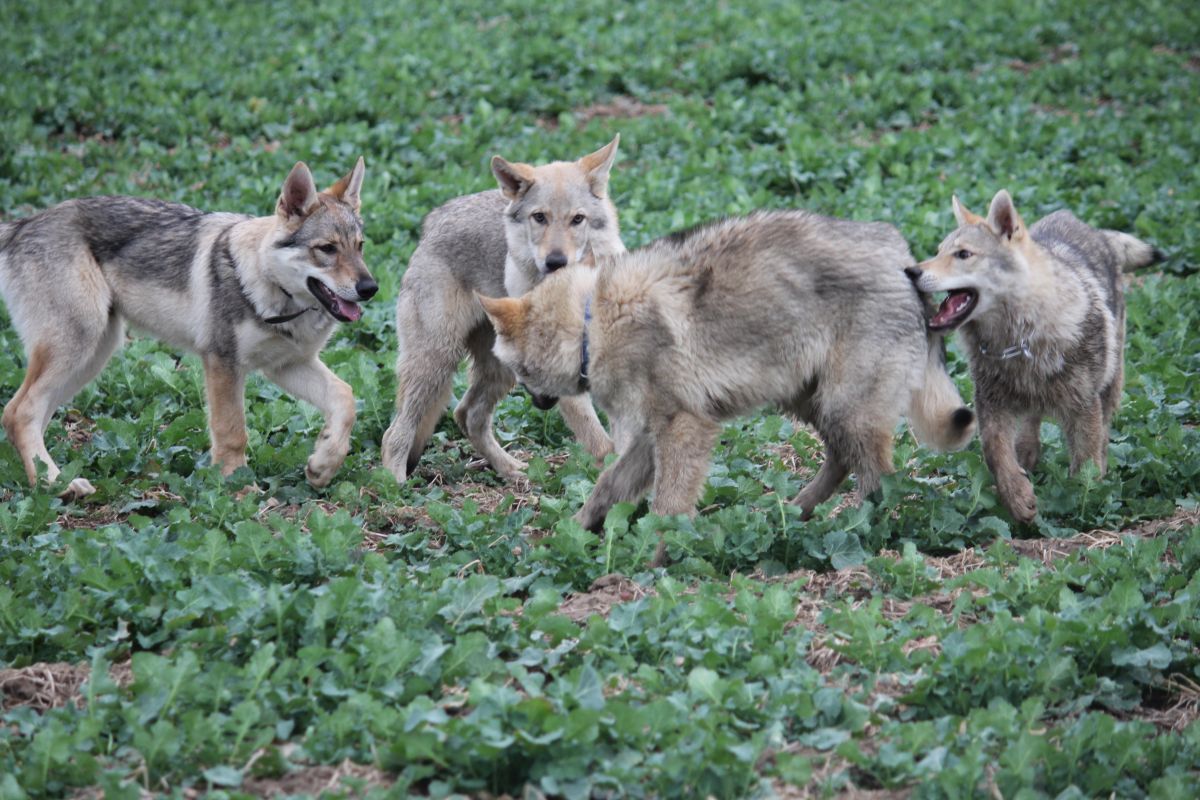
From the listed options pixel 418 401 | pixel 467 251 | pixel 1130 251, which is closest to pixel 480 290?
pixel 467 251

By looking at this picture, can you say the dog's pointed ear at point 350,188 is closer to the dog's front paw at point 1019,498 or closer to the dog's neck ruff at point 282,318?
the dog's neck ruff at point 282,318

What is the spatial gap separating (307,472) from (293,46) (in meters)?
12.5

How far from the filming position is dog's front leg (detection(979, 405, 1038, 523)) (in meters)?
6.41

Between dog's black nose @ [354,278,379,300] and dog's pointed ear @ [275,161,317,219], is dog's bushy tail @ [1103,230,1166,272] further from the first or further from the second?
dog's pointed ear @ [275,161,317,219]

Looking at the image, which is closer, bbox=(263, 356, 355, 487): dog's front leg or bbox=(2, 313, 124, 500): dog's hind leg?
bbox=(263, 356, 355, 487): dog's front leg

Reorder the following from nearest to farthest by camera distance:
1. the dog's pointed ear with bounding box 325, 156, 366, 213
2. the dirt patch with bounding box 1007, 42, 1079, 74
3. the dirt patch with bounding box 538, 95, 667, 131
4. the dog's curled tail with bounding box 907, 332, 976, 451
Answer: the dog's curled tail with bounding box 907, 332, 976, 451 → the dog's pointed ear with bounding box 325, 156, 366, 213 → the dirt patch with bounding box 538, 95, 667, 131 → the dirt patch with bounding box 1007, 42, 1079, 74

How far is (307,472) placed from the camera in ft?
23.9

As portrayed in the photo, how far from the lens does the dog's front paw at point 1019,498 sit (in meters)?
6.39

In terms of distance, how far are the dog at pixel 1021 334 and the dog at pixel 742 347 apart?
37cm

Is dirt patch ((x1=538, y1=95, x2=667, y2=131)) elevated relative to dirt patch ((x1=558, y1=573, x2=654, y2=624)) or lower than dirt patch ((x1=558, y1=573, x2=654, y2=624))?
lower

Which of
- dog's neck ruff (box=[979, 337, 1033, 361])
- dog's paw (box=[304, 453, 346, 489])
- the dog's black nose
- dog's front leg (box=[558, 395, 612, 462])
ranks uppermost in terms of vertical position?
the dog's black nose

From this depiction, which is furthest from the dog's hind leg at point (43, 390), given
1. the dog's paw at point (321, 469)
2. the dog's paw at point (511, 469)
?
the dog's paw at point (511, 469)

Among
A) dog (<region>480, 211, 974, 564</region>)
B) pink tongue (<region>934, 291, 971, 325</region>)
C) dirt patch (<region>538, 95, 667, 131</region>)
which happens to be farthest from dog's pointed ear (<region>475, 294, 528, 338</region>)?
dirt patch (<region>538, 95, 667, 131</region>)

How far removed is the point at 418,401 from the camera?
7.95 m
